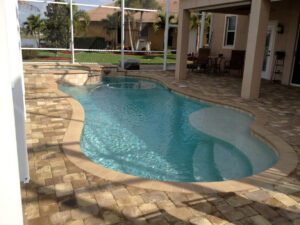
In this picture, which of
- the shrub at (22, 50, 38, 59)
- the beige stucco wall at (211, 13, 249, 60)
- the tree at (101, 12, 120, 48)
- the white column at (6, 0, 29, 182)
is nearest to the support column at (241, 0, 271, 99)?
the beige stucco wall at (211, 13, 249, 60)

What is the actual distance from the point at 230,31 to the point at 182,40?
146 inches

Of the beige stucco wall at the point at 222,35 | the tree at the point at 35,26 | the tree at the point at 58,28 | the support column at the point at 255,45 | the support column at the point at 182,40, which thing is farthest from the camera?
the tree at the point at 58,28

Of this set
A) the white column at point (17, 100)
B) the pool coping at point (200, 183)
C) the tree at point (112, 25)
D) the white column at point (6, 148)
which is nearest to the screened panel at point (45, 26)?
the tree at point (112, 25)

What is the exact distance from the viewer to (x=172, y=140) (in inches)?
212

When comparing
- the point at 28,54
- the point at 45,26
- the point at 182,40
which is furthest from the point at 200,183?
the point at 28,54

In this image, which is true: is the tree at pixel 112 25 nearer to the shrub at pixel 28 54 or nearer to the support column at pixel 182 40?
the shrub at pixel 28 54

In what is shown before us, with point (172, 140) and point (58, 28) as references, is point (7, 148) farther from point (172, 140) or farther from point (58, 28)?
point (58, 28)

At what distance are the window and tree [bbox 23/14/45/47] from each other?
8840 mm

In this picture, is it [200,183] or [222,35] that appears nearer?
[200,183]

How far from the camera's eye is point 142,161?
4434 mm

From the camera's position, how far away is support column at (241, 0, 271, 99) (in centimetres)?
711

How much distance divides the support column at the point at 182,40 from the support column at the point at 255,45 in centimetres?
353

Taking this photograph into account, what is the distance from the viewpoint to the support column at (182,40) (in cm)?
1048

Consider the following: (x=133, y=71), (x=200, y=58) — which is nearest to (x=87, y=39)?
(x=133, y=71)
